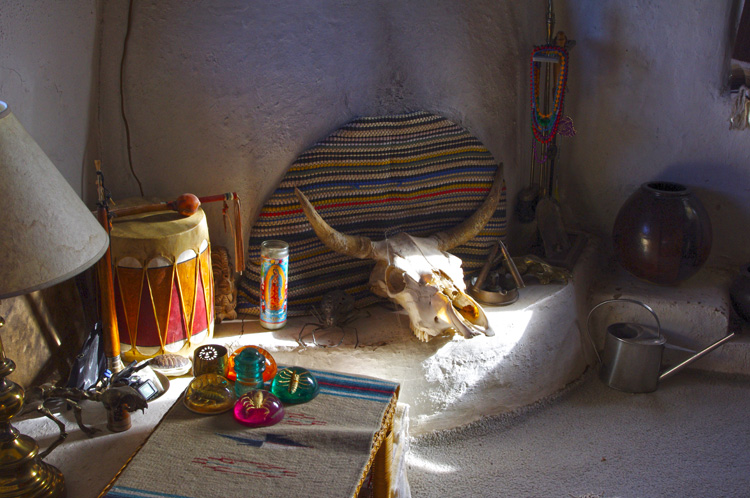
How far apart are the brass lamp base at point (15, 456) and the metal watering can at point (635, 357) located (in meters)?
2.50

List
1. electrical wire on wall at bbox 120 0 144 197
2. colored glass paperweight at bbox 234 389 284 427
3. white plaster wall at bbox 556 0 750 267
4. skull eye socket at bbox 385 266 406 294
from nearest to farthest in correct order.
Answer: colored glass paperweight at bbox 234 389 284 427 < electrical wire on wall at bbox 120 0 144 197 < skull eye socket at bbox 385 266 406 294 < white plaster wall at bbox 556 0 750 267

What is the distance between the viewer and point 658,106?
391cm

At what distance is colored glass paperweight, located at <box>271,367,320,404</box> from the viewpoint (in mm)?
2189

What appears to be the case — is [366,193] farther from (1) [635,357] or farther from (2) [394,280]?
(1) [635,357]

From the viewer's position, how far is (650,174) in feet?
13.2

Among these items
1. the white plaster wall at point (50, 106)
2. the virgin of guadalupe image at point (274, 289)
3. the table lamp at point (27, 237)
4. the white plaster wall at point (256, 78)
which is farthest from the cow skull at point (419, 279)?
the table lamp at point (27, 237)

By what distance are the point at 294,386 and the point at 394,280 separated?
986mm

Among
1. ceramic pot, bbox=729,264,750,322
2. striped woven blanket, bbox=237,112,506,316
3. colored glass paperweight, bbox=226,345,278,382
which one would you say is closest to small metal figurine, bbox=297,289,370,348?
striped woven blanket, bbox=237,112,506,316

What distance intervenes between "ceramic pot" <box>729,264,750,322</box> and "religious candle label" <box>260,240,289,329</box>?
2.39 meters

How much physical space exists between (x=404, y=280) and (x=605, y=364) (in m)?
1.25

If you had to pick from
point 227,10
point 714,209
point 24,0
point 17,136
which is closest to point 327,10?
point 227,10

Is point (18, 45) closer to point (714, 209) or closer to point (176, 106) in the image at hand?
point (176, 106)

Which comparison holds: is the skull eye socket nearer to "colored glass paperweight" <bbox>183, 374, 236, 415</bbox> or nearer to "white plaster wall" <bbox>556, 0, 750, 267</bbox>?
"colored glass paperweight" <bbox>183, 374, 236, 415</bbox>

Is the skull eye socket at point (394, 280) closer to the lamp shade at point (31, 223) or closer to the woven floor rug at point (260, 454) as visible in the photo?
the woven floor rug at point (260, 454)
